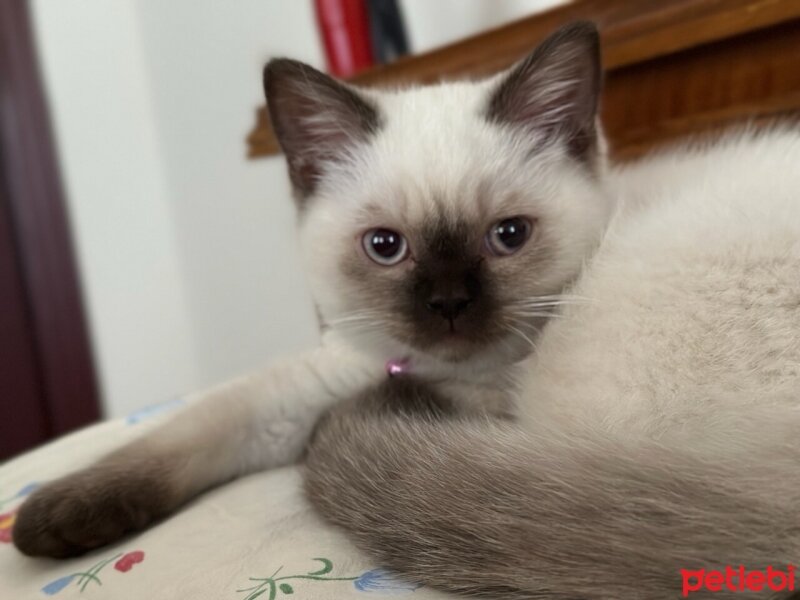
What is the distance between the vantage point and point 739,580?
484 millimetres

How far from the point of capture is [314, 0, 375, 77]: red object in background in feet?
5.77

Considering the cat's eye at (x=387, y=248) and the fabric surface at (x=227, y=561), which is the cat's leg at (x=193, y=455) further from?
the cat's eye at (x=387, y=248)

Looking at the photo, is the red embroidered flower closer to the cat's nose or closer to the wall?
the cat's nose

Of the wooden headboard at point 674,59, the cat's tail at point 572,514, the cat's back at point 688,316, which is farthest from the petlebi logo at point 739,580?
the wooden headboard at point 674,59

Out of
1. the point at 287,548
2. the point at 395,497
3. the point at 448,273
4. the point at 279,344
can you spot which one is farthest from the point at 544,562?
the point at 279,344

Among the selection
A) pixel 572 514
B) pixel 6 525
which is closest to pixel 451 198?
pixel 572 514

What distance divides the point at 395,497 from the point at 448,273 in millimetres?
362

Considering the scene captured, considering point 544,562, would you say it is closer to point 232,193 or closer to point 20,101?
point 232,193

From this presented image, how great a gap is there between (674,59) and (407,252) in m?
0.71

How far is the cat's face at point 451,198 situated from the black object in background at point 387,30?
2.62ft

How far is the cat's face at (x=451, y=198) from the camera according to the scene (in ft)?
2.98

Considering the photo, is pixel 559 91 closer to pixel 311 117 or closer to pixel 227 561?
pixel 311 117

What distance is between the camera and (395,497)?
622mm

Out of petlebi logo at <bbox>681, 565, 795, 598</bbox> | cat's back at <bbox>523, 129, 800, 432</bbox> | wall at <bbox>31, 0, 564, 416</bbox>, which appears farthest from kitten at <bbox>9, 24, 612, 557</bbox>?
wall at <bbox>31, 0, 564, 416</bbox>
